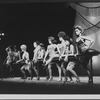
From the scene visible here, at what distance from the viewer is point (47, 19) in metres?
5.39

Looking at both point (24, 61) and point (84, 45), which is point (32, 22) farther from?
point (84, 45)

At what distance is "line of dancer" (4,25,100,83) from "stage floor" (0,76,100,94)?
0.08 m

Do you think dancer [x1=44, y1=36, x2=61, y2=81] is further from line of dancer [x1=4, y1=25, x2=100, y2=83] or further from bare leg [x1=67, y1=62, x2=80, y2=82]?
bare leg [x1=67, y1=62, x2=80, y2=82]

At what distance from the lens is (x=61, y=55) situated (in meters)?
5.30

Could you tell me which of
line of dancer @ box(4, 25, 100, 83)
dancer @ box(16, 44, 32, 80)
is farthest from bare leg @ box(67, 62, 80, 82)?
dancer @ box(16, 44, 32, 80)

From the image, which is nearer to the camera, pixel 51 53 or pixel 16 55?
pixel 51 53

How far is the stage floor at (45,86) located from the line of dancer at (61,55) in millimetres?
76

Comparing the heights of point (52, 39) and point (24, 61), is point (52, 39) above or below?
above

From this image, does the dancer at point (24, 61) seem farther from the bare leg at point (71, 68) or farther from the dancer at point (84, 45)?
the dancer at point (84, 45)

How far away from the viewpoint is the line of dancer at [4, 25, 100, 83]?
523 centimetres

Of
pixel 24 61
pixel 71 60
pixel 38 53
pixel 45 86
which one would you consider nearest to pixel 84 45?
pixel 71 60

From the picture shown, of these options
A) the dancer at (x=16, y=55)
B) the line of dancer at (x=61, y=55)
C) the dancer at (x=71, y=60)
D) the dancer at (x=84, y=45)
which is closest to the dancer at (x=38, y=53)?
the line of dancer at (x=61, y=55)

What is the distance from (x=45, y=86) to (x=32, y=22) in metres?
1.21

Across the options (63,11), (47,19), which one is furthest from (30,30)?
(63,11)
